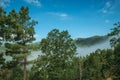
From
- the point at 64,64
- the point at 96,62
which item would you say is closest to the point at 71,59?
the point at 64,64

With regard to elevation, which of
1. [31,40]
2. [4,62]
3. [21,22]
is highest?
[21,22]

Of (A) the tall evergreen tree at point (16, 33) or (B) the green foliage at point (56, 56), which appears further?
(B) the green foliage at point (56, 56)

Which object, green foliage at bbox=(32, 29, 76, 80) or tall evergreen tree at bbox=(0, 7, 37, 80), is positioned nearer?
tall evergreen tree at bbox=(0, 7, 37, 80)

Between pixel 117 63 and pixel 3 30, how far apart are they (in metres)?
32.5

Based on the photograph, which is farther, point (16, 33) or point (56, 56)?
point (56, 56)

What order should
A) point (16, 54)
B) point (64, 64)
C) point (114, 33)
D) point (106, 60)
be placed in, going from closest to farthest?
point (16, 54) → point (114, 33) → point (64, 64) → point (106, 60)

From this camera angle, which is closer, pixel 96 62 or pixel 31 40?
pixel 31 40

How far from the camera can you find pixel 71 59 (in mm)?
64000

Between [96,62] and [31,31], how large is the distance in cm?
2854

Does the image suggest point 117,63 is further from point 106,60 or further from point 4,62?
point 4,62

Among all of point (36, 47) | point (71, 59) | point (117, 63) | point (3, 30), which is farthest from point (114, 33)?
point (3, 30)

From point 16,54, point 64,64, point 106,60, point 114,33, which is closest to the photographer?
point 16,54

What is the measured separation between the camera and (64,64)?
6288cm

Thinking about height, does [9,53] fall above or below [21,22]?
below
